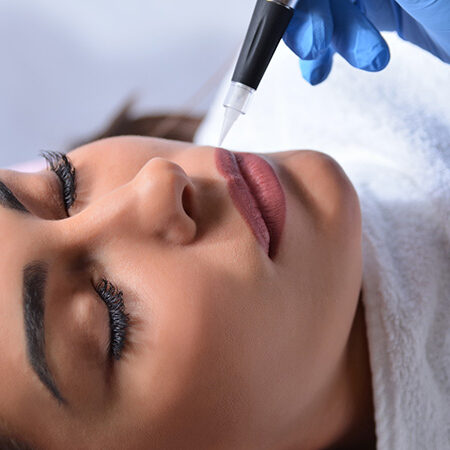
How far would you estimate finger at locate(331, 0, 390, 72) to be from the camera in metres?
0.87

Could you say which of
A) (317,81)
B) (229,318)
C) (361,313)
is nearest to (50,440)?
(229,318)

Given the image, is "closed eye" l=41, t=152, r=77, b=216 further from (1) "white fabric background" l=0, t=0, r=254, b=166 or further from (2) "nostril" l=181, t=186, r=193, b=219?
(1) "white fabric background" l=0, t=0, r=254, b=166

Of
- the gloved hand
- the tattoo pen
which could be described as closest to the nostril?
the tattoo pen

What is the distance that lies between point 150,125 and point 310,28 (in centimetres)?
69

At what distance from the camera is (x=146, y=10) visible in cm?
179

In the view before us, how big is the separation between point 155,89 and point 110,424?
138 centimetres

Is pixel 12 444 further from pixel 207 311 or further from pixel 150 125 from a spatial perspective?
pixel 150 125

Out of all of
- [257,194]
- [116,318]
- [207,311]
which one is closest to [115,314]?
[116,318]

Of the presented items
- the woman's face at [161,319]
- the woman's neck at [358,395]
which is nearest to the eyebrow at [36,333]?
the woman's face at [161,319]

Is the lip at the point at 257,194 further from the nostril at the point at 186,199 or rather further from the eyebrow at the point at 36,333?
the eyebrow at the point at 36,333

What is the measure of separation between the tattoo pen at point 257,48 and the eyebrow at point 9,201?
0.28 meters

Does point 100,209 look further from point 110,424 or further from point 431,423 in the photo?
point 431,423

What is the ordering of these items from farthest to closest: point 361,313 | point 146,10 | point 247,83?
1. point 146,10
2. point 361,313
3. point 247,83

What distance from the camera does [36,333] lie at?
0.64 m
